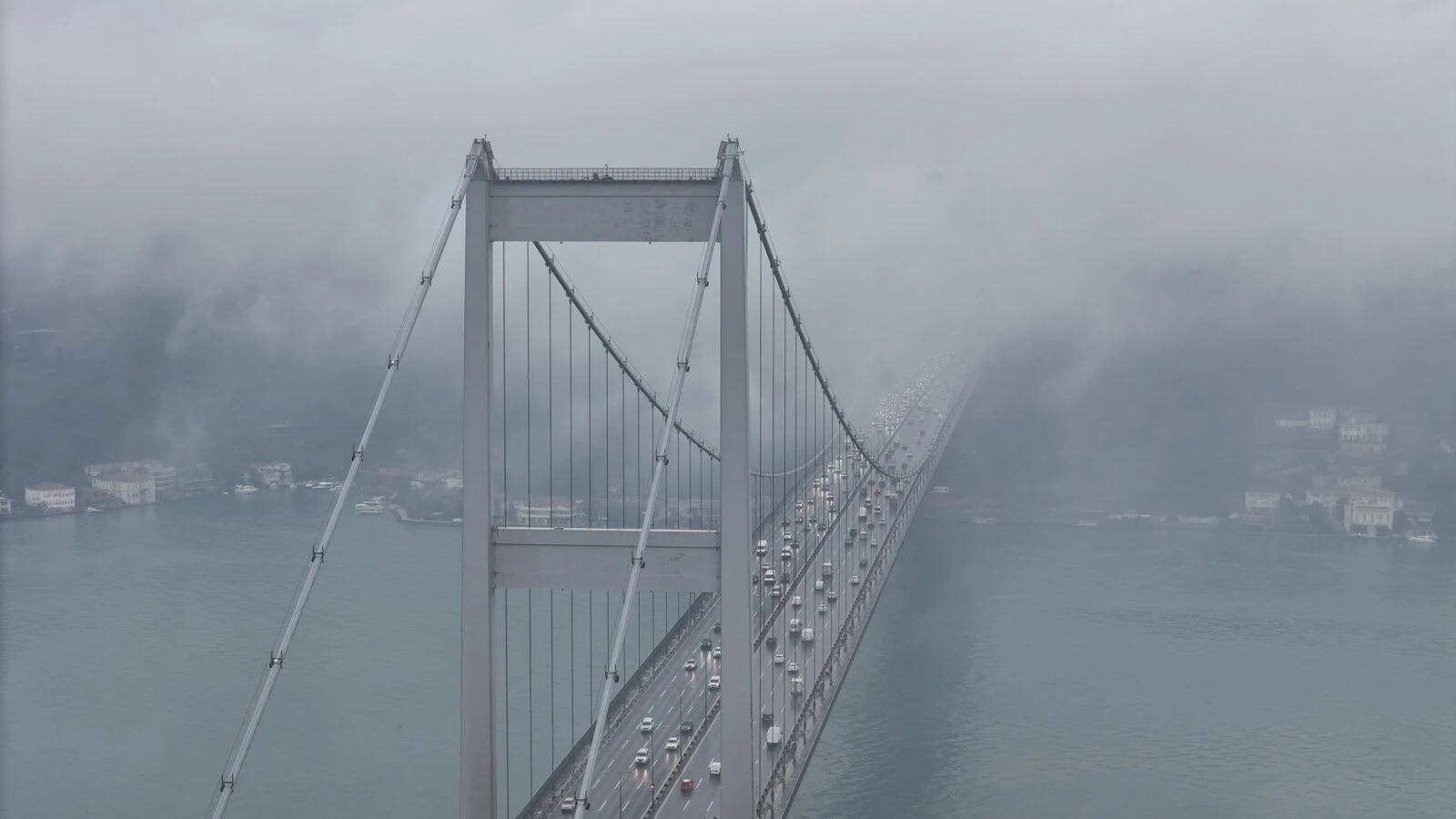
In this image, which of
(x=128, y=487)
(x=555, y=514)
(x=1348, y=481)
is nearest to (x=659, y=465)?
(x=555, y=514)

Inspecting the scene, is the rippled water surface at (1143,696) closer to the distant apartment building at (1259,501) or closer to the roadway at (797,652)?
the roadway at (797,652)

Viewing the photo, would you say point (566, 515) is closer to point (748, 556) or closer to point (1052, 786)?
point (1052, 786)

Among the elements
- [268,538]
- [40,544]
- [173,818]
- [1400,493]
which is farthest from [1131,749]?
[1400,493]

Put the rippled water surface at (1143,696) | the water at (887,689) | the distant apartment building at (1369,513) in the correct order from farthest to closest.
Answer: the distant apartment building at (1369,513) < the rippled water surface at (1143,696) < the water at (887,689)

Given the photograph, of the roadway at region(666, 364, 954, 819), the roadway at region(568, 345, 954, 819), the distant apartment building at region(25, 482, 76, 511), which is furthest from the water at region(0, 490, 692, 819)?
the distant apartment building at region(25, 482, 76, 511)

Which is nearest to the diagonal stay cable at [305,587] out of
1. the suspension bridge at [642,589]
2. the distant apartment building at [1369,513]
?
the suspension bridge at [642,589]

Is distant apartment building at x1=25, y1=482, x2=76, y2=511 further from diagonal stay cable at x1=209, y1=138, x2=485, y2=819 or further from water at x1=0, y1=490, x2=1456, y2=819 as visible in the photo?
diagonal stay cable at x1=209, y1=138, x2=485, y2=819
